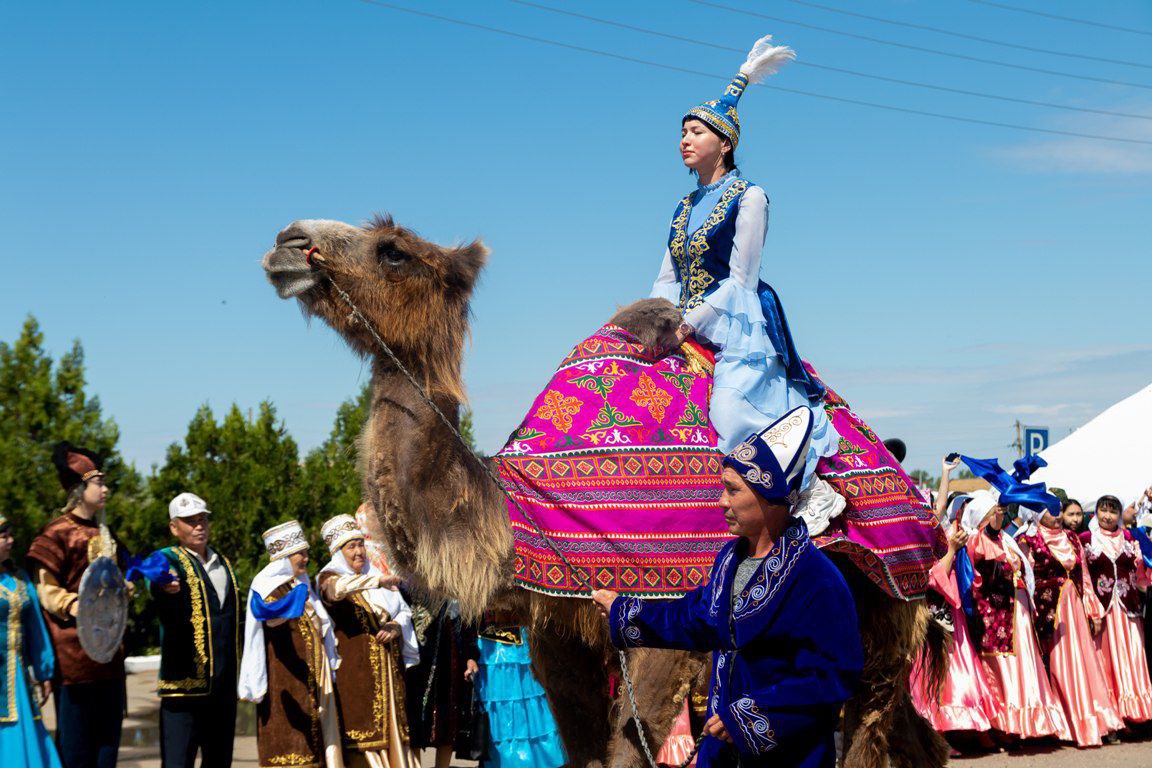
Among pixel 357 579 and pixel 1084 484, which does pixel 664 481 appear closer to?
pixel 357 579

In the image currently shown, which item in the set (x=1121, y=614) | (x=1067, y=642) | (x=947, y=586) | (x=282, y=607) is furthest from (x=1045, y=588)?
(x=282, y=607)

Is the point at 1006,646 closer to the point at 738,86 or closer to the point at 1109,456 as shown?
the point at 738,86

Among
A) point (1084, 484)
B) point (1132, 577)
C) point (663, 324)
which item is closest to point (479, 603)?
point (663, 324)

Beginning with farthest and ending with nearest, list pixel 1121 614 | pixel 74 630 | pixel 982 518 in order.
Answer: pixel 1121 614 → pixel 982 518 → pixel 74 630

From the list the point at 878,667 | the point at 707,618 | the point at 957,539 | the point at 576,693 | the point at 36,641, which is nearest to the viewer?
→ the point at 707,618

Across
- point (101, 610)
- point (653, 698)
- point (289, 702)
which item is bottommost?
point (289, 702)

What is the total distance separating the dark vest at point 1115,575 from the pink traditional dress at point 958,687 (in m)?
2.07

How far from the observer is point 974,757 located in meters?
10.4

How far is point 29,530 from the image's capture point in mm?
11594

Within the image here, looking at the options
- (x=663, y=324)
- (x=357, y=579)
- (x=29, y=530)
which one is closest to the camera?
(x=663, y=324)

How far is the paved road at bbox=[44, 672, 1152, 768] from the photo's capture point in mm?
9709

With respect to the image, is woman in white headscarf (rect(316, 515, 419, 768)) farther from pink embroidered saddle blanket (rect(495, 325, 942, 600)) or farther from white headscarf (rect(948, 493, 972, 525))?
white headscarf (rect(948, 493, 972, 525))

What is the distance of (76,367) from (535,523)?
314 inches

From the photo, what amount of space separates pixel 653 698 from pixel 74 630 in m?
3.69
